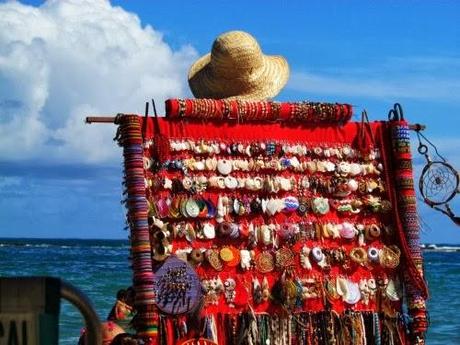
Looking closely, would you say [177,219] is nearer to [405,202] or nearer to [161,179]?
[161,179]

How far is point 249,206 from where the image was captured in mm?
5812

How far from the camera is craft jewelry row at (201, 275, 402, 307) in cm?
570

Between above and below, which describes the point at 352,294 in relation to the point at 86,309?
above

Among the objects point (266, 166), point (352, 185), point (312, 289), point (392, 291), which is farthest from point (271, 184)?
point (392, 291)

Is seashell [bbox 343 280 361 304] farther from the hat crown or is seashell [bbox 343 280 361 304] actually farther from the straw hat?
the hat crown

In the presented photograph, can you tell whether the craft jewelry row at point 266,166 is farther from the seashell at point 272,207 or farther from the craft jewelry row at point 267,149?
the seashell at point 272,207

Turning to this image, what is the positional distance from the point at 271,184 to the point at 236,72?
2.25 ft

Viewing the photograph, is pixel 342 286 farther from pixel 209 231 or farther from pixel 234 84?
pixel 234 84

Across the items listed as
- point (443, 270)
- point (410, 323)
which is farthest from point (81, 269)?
point (410, 323)

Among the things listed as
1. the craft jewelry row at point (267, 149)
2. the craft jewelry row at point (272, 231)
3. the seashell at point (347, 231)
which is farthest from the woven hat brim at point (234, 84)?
the seashell at point (347, 231)

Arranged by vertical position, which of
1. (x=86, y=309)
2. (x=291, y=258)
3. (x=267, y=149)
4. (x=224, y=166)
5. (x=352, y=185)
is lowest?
(x=86, y=309)

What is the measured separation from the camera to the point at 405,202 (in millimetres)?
6105

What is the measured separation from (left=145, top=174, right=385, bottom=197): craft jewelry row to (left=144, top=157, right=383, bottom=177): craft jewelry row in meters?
0.04

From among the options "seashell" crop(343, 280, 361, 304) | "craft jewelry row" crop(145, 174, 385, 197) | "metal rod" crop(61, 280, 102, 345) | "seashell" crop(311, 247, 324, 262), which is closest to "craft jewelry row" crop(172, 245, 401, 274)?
"seashell" crop(311, 247, 324, 262)
